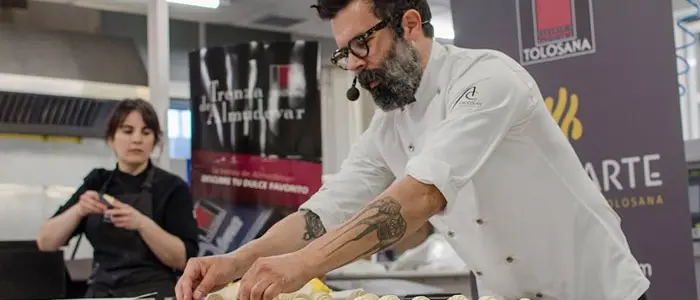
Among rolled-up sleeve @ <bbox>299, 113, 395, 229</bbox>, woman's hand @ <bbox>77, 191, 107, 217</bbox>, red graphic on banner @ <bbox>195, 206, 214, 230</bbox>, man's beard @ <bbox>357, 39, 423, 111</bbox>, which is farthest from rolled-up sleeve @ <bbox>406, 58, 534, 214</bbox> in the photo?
red graphic on banner @ <bbox>195, 206, 214, 230</bbox>

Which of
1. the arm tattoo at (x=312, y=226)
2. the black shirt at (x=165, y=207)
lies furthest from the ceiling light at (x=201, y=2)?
the arm tattoo at (x=312, y=226)

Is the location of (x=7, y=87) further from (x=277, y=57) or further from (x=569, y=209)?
(x=569, y=209)

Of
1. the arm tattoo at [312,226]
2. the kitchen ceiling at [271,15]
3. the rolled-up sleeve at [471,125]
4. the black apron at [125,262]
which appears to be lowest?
the black apron at [125,262]

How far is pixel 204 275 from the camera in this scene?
1.47m

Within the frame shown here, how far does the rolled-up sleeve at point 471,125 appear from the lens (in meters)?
1.25

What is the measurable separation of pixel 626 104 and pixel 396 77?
3.36ft

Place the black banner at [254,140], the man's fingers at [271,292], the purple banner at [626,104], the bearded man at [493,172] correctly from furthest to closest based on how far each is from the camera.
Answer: the black banner at [254,140]
the purple banner at [626,104]
the bearded man at [493,172]
the man's fingers at [271,292]

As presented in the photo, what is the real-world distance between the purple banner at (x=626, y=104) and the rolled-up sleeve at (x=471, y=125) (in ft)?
3.03

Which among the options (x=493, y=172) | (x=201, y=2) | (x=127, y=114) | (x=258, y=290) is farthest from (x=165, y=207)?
(x=201, y=2)

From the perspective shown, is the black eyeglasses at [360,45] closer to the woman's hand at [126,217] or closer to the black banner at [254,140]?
the woman's hand at [126,217]

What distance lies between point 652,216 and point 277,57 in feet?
6.35

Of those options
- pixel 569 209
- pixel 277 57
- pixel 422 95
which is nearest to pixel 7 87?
pixel 277 57

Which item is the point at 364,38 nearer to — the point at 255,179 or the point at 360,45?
the point at 360,45

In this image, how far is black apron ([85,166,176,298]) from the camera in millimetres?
2477
